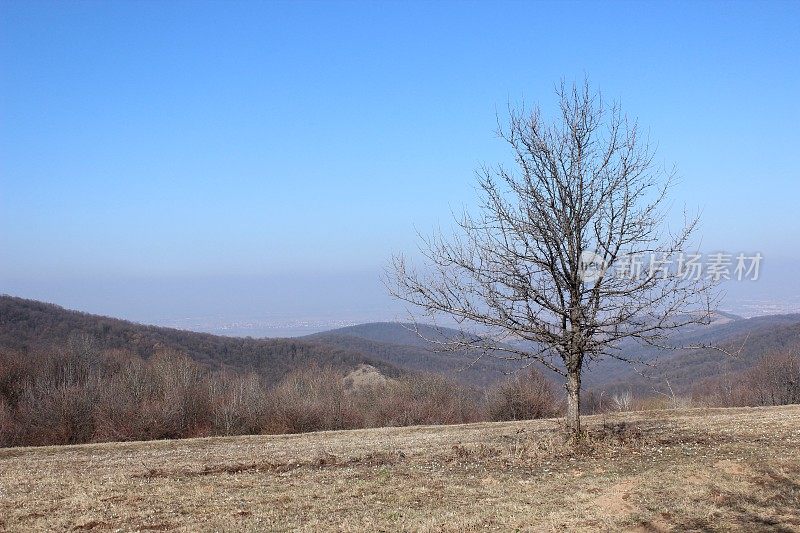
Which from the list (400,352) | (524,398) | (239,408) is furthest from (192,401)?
(400,352)

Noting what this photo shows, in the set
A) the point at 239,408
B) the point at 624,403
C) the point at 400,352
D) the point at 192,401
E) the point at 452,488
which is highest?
the point at 400,352

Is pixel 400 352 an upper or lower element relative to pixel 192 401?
upper

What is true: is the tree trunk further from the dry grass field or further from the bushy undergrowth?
the bushy undergrowth

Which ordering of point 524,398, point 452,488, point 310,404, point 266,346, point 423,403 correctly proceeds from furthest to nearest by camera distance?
1. point 266,346
2. point 423,403
3. point 524,398
4. point 310,404
5. point 452,488

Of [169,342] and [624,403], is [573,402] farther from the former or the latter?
[169,342]

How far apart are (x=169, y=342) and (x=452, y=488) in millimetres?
85867

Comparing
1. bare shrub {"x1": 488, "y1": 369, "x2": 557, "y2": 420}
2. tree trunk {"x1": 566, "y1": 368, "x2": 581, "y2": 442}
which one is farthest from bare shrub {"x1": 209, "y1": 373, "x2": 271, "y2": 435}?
tree trunk {"x1": 566, "y1": 368, "x2": 581, "y2": 442}

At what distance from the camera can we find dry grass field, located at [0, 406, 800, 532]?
26.3 feet

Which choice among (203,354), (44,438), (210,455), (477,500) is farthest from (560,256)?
(203,354)

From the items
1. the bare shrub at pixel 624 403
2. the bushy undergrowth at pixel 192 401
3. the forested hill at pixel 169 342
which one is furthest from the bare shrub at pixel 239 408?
the forested hill at pixel 169 342

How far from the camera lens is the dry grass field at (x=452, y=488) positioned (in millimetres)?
8031

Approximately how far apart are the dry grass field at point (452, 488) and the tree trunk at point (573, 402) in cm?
34

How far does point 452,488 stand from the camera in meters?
9.94

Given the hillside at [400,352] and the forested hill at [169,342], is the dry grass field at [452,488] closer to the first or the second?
the hillside at [400,352]
